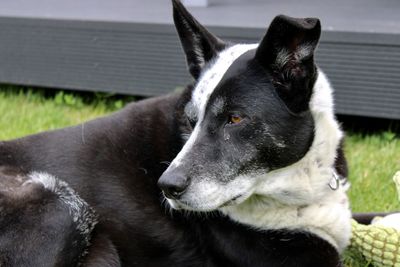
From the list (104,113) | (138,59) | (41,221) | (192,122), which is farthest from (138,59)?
(41,221)

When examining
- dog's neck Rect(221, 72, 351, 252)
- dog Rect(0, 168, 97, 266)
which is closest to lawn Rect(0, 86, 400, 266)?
dog's neck Rect(221, 72, 351, 252)

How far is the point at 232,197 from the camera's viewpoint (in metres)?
2.52

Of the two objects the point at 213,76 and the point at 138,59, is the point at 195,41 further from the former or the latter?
the point at 138,59

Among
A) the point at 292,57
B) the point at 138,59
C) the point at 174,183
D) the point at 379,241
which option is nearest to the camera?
the point at 174,183

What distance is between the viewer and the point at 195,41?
2.87 metres

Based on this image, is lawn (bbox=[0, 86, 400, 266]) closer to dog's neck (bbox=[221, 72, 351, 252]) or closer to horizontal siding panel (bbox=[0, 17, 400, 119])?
horizontal siding panel (bbox=[0, 17, 400, 119])

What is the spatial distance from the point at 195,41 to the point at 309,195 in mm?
769

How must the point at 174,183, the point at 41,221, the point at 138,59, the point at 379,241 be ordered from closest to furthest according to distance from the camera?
the point at 174,183 < the point at 41,221 < the point at 379,241 < the point at 138,59

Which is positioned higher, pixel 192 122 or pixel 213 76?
pixel 213 76

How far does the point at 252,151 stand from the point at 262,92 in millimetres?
218

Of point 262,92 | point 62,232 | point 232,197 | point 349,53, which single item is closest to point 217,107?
point 262,92

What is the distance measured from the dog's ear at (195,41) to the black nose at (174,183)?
621mm

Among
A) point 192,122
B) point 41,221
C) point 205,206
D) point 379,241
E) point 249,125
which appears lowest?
point 379,241

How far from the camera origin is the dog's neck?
266cm
